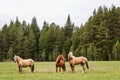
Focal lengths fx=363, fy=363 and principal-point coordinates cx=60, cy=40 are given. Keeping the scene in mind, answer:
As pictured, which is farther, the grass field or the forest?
the forest

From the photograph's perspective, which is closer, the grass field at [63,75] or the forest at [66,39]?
the grass field at [63,75]

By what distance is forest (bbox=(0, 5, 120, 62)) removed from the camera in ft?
329

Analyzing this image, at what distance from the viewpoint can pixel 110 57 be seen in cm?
9469

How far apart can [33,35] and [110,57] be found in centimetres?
3567

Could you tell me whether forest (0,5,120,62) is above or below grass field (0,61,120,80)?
above

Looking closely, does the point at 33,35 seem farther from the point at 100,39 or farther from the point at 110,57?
the point at 110,57

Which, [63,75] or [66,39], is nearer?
[63,75]

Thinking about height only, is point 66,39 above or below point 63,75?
above

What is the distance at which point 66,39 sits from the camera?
395ft

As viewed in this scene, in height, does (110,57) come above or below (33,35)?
below

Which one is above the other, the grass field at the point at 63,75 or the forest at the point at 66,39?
the forest at the point at 66,39

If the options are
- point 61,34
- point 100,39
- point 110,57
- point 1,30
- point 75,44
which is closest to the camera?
point 110,57

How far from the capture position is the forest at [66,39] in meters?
100

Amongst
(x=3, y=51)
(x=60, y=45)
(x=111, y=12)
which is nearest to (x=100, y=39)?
(x=111, y=12)
